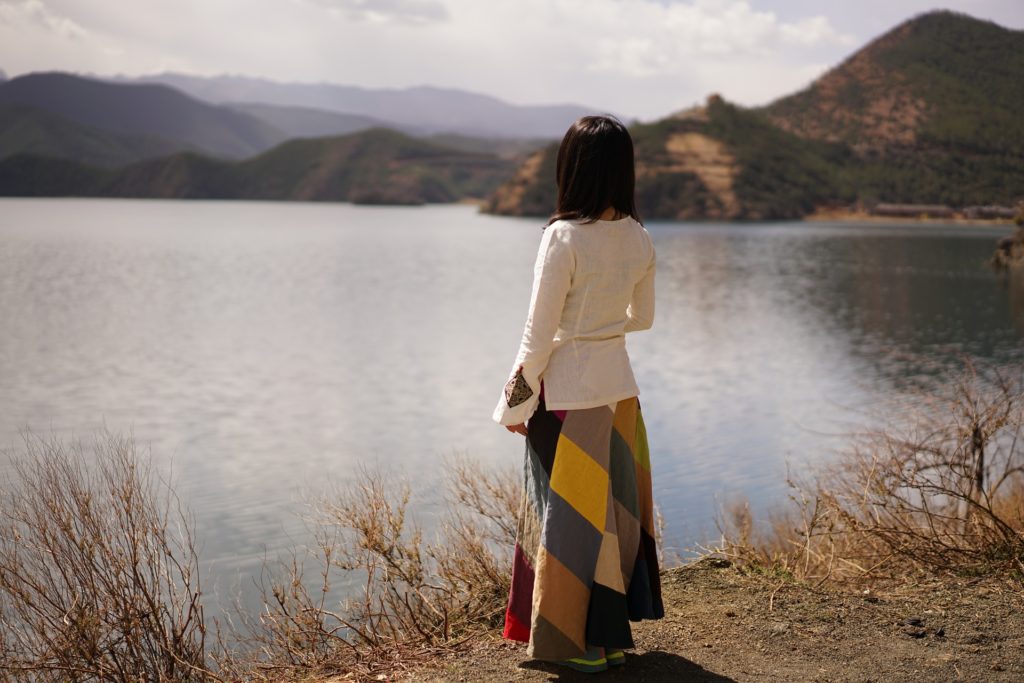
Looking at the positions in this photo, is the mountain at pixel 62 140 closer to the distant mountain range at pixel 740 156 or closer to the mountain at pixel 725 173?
the distant mountain range at pixel 740 156

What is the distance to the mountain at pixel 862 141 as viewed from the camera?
5759 cm

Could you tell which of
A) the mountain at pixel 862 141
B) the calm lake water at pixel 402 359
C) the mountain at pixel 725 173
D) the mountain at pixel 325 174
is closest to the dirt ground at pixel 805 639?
the calm lake water at pixel 402 359

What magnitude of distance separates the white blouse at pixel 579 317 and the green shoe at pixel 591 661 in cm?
84

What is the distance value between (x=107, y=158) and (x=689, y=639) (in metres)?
147

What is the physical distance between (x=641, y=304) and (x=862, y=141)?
8414 centimetres

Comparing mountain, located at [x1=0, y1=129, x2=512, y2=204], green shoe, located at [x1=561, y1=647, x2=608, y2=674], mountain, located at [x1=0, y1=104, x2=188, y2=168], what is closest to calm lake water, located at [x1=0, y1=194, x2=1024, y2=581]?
green shoe, located at [x1=561, y1=647, x2=608, y2=674]

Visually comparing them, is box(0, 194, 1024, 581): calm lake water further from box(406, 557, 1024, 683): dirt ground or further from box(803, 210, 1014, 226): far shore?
box(803, 210, 1014, 226): far shore

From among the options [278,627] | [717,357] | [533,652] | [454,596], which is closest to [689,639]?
[533,652]

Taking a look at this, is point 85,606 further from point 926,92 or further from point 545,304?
point 926,92

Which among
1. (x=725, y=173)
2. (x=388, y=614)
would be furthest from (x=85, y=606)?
(x=725, y=173)

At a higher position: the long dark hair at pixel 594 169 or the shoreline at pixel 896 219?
the shoreline at pixel 896 219

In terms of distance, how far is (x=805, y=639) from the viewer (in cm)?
383

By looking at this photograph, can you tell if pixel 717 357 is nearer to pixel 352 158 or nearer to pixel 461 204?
pixel 461 204

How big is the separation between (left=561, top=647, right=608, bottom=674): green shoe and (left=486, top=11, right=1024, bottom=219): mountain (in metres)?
56.9
